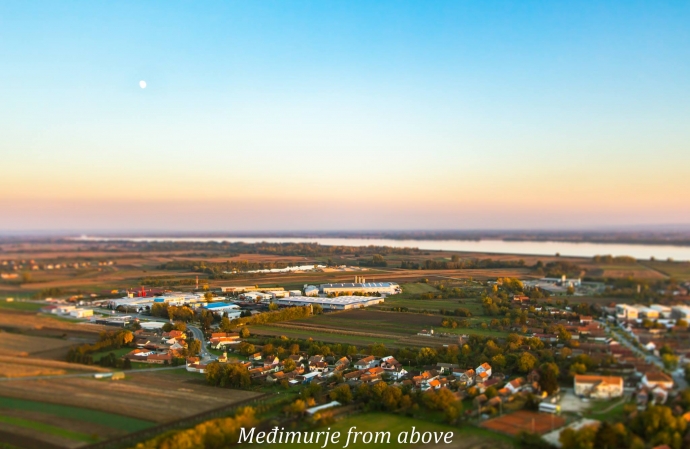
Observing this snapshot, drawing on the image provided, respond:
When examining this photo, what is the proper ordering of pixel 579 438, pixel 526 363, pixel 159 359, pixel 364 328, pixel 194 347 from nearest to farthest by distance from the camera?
1. pixel 579 438
2. pixel 526 363
3. pixel 159 359
4. pixel 194 347
5. pixel 364 328

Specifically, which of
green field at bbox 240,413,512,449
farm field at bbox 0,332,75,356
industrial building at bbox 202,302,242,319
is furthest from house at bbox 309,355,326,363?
industrial building at bbox 202,302,242,319

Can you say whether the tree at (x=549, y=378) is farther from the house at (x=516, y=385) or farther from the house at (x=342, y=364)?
the house at (x=342, y=364)

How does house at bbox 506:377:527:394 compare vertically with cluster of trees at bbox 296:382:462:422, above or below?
above

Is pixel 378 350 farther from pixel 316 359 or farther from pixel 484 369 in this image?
pixel 484 369

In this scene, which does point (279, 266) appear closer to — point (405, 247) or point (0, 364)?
point (405, 247)

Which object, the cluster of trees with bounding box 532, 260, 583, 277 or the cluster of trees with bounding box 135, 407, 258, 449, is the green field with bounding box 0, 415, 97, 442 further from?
the cluster of trees with bounding box 532, 260, 583, 277

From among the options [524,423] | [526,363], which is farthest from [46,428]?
[526,363]

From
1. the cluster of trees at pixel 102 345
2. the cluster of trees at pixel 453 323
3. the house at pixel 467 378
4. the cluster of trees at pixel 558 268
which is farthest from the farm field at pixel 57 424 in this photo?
the cluster of trees at pixel 453 323
